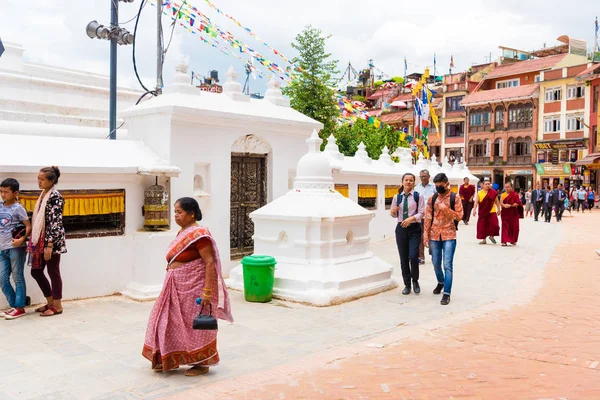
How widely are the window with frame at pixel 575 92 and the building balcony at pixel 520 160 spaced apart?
6.16 m

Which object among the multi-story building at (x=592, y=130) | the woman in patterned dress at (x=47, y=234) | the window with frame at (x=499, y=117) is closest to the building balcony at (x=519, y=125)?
the window with frame at (x=499, y=117)

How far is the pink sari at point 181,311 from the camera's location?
5.08 meters

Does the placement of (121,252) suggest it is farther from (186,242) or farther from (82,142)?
(186,242)

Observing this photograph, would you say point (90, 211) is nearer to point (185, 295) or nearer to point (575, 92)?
point (185, 295)

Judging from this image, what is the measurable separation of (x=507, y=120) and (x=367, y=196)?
39.6 meters

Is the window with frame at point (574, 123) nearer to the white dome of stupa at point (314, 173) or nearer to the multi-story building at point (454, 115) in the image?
the multi-story building at point (454, 115)

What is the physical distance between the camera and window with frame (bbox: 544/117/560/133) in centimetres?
4759

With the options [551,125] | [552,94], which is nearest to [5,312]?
[551,125]

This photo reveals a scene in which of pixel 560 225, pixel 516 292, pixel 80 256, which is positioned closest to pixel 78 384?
pixel 80 256

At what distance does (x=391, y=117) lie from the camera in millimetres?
57156

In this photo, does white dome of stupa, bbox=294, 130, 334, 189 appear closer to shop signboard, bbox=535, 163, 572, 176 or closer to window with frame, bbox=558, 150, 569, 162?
shop signboard, bbox=535, 163, 572, 176

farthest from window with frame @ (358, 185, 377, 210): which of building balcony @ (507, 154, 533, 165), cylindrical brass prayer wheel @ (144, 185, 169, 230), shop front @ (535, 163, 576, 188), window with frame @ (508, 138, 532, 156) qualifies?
window with frame @ (508, 138, 532, 156)

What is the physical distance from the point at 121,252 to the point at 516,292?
20.3 ft

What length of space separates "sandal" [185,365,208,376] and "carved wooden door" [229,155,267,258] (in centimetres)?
545
